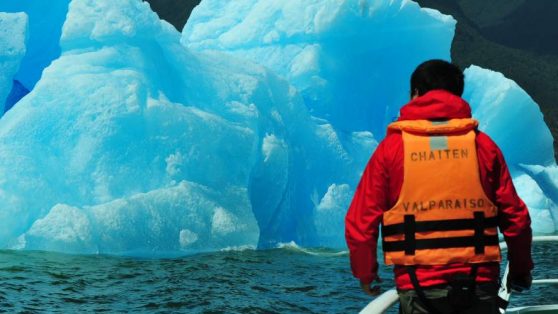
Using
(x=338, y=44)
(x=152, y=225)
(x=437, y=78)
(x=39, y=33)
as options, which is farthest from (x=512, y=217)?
(x=39, y=33)

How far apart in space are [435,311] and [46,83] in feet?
26.3

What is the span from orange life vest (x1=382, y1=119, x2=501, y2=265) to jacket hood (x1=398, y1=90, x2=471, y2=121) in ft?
0.11

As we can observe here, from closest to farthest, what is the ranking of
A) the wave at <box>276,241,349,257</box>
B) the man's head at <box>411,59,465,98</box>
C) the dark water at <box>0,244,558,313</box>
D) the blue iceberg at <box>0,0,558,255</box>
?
1. the man's head at <box>411,59,465,98</box>
2. the dark water at <box>0,244,558,313</box>
3. the blue iceberg at <box>0,0,558,255</box>
4. the wave at <box>276,241,349,257</box>

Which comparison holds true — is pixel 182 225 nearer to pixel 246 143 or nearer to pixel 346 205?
pixel 246 143

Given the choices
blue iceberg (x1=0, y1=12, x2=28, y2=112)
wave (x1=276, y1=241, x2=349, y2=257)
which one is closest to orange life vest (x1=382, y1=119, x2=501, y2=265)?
wave (x1=276, y1=241, x2=349, y2=257)

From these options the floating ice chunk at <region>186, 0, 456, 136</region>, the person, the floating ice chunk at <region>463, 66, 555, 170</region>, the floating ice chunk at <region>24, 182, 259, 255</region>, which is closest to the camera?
the person

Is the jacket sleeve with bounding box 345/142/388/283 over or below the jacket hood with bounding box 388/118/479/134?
below

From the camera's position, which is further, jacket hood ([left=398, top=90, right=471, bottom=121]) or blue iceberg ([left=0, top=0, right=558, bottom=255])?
blue iceberg ([left=0, top=0, right=558, bottom=255])

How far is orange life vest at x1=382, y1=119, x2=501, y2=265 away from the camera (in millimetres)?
1968

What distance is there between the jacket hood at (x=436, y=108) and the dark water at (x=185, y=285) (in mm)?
4298

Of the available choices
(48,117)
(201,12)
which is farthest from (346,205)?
(201,12)

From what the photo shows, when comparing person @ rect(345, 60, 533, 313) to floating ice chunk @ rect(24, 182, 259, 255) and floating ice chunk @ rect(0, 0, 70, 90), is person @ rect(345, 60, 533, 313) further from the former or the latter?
floating ice chunk @ rect(0, 0, 70, 90)

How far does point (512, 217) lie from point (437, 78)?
391 mm

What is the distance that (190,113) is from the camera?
9414mm
